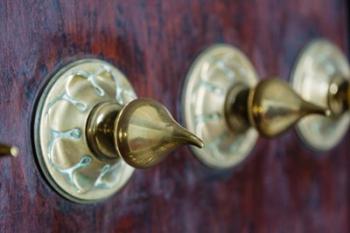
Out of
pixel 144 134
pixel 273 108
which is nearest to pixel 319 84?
pixel 273 108

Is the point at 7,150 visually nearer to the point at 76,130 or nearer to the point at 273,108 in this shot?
the point at 76,130

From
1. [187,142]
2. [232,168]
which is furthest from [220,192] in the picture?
[187,142]

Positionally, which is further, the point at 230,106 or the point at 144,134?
the point at 230,106

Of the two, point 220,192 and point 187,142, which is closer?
point 187,142

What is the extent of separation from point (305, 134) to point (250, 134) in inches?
3.1

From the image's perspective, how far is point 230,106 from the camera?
1.70 feet

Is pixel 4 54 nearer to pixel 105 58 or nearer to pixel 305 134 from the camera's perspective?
pixel 105 58

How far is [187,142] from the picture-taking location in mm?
417

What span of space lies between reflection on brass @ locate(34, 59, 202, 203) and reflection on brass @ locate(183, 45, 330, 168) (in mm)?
70

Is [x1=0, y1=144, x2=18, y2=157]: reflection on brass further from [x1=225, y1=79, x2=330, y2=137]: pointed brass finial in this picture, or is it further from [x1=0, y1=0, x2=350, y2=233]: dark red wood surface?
[x1=225, y1=79, x2=330, y2=137]: pointed brass finial

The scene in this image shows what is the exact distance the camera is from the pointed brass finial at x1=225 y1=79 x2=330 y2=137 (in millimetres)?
503

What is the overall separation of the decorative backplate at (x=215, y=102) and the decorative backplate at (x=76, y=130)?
0.06 metres

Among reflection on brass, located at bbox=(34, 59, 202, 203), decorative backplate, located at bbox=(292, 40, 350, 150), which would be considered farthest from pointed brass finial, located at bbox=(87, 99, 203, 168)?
decorative backplate, located at bbox=(292, 40, 350, 150)

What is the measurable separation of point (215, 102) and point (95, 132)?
12 cm
